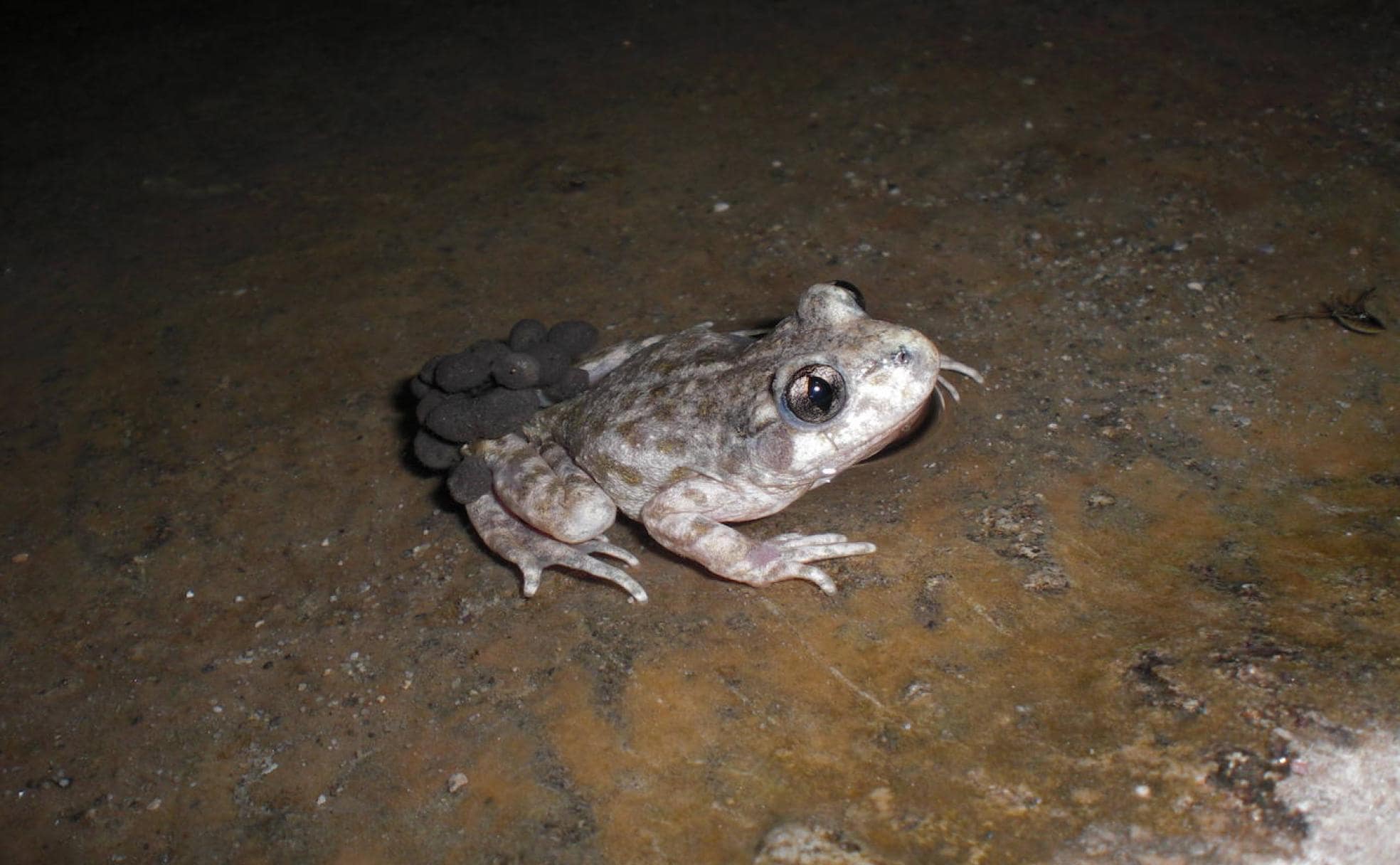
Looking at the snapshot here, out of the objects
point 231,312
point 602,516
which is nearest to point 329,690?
point 602,516

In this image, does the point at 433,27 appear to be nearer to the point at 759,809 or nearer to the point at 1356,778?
the point at 759,809

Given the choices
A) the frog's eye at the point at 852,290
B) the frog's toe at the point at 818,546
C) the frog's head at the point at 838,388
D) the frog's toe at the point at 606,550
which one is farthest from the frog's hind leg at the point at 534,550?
the frog's eye at the point at 852,290

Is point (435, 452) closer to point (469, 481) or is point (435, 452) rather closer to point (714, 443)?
point (469, 481)

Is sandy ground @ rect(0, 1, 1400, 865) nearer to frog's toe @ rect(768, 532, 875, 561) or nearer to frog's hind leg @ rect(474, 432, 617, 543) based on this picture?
frog's toe @ rect(768, 532, 875, 561)

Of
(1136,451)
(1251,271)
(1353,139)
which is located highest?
(1353,139)

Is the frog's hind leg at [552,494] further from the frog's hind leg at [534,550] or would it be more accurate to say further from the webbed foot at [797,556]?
the webbed foot at [797,556]

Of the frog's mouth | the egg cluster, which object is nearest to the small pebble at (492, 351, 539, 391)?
the egg cluster
